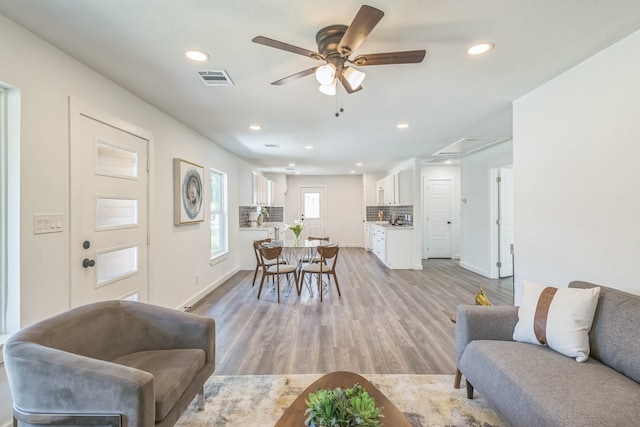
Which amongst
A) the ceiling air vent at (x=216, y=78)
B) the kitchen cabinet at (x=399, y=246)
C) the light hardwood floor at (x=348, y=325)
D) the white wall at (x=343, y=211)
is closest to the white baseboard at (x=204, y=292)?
the light hardwood floor at (x=348, y=325)

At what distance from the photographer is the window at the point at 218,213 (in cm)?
509

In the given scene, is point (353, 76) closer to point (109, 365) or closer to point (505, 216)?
point (109, 365)

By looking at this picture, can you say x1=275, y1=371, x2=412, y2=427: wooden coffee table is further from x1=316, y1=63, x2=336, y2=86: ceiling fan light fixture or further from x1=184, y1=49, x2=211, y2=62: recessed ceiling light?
Answer: x1=184, y1=49, x2=211, y2=62: recessed ceiling light

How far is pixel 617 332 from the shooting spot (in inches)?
60.2

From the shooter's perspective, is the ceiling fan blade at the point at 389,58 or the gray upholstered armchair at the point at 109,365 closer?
the gray upholstered armchair at the point at 109,365

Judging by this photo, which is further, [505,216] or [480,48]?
[505,216]

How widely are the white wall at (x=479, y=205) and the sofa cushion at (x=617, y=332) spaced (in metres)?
3.74

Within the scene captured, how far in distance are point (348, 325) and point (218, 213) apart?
131 inches

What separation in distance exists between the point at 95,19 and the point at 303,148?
144 inches

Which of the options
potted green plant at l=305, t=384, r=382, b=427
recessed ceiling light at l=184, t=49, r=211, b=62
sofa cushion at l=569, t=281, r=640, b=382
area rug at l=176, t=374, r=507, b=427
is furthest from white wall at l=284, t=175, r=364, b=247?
potted green plant at l=305, t=384, r=382, b=427

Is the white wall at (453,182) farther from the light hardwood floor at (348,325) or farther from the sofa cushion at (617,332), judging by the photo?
the sofa cushion at (617,332)

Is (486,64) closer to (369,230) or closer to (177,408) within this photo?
(177,408)

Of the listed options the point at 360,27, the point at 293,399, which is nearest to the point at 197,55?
the point at 360,27

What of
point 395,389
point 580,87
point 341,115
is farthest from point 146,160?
point 580,87
